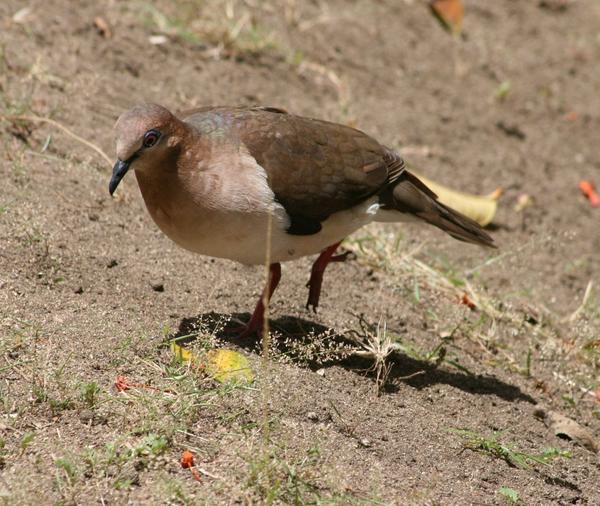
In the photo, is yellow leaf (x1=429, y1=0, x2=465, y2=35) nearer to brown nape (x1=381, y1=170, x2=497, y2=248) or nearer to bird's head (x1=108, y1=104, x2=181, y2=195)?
brown nape (x1=381, y1=170, x2=497, y2=248)

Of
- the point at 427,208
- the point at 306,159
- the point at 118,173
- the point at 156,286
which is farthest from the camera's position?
the point at 427,208

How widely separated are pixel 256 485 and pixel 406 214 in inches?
91.0

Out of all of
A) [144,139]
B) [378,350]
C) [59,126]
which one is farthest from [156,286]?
[59,126]

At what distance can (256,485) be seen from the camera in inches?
148

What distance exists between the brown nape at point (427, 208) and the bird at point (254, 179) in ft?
0.22

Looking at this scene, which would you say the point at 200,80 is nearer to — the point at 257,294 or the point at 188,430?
the point at 257,294

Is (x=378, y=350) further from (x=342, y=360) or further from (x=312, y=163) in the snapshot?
(x=312, y=163)

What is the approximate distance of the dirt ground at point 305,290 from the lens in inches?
157

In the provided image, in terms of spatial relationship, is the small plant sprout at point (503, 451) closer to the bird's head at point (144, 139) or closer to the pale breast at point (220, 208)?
the pale breast at point (220, 208)

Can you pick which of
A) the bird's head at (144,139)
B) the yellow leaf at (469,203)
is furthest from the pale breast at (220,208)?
the yellow leaf at (469,203)

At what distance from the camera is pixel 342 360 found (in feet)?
16.7

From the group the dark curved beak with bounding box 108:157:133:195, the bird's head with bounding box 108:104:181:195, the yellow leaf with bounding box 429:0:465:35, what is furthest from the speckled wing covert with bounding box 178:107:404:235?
the yellow leaf with bounding box 429:0:465:35

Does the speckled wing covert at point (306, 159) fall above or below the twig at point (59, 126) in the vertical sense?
above

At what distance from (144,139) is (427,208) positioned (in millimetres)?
1853
